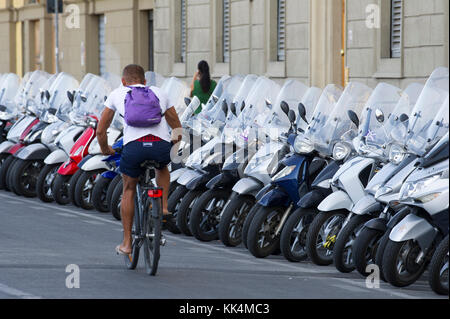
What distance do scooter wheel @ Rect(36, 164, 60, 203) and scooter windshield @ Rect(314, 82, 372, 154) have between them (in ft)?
16.2

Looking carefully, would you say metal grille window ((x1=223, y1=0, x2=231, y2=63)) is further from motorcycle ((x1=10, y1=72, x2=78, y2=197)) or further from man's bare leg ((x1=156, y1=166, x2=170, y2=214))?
man's bare leg ((x1=156, y1=166, x2=170, y2=214))

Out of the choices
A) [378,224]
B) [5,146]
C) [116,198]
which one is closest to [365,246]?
[378,224]

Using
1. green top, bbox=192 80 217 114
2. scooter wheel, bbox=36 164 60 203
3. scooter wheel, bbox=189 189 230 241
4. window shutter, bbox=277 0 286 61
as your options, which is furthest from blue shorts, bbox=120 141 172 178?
window shutter, bbox=277 0 286 61

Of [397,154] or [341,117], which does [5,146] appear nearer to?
[341,117]

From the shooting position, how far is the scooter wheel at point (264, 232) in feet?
34.0

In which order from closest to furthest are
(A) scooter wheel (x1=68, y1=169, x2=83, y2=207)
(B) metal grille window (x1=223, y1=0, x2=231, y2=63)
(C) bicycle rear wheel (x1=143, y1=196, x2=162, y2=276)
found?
(C) bicycle rear wheel (x1=143, y1=196, x2=162, y2=276) → (A) scooter wheel (x1=68, y1=169, x2=83, y2=207) → (B) metal grille window (x1=223, y1=0, x2=231, y2=63)

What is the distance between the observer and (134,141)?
Answer: 938cm

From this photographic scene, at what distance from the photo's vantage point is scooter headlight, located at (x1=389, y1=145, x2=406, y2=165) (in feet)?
30.4

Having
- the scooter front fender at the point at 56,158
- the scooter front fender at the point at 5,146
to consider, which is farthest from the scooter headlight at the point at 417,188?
the scooter front fender at the point at 5,146

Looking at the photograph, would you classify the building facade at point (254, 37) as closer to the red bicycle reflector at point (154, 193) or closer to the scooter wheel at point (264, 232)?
the scooter wheel at point (264, 232)

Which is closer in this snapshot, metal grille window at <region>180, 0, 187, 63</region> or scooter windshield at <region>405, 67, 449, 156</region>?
scooter windshield at <region>405, 67, 449, 156</region>

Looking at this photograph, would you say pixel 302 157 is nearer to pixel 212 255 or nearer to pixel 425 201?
pixel 212 255

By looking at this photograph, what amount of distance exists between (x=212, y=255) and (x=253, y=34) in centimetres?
1219

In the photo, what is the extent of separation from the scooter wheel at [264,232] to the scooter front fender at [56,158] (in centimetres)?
450
